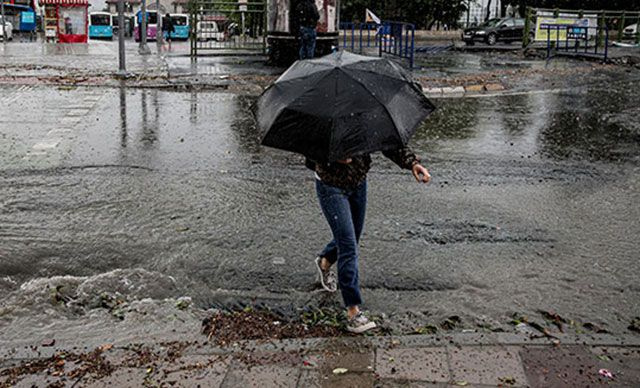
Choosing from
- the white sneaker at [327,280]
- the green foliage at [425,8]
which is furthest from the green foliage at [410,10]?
the white sneaker at [327,280]

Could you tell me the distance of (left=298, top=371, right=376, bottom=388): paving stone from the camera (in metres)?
4.08

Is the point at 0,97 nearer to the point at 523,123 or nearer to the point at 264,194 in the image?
the point at 264,194

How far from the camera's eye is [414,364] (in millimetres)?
4301

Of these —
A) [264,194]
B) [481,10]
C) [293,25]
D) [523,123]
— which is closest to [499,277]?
[264,194]

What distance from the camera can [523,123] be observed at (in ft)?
41.4

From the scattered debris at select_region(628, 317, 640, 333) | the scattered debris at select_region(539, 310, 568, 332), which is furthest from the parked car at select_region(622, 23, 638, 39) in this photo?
the scattered debris at select_region(539, 310, 568, 332)

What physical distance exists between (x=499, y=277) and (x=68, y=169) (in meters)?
5.36

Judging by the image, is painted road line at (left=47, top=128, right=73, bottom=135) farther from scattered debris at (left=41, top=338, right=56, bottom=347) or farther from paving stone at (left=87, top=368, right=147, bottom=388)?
paving stone at (left=87, top=368, right=147, bottom=388)

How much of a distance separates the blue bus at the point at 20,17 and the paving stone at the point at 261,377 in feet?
185

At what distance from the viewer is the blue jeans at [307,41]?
18.0m

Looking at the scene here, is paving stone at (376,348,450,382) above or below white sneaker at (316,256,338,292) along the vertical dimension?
below

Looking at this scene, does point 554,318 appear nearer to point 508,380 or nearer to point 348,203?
point 508,380

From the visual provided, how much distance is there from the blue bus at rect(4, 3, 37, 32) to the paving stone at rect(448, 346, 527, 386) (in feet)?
186

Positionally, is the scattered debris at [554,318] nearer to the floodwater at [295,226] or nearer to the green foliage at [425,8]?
the floodwater at [295,226]
